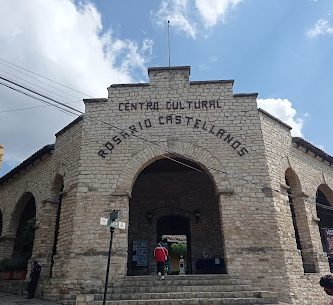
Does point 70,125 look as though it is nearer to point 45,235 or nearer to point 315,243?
point 45,235

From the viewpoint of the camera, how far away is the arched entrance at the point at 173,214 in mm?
12719

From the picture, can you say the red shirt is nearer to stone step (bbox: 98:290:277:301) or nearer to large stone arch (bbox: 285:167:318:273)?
stone step (bbox: 98:290:277:301)

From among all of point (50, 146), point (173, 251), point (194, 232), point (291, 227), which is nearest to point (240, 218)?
point (291, 227)

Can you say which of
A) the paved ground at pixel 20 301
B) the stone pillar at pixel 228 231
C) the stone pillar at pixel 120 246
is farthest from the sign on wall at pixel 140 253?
the stone pillar at pixel 228 231

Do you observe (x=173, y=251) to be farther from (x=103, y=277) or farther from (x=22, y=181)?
(x=103, y=277)

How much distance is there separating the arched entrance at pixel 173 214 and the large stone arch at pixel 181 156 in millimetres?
1815

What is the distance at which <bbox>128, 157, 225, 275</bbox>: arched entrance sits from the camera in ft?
41.7

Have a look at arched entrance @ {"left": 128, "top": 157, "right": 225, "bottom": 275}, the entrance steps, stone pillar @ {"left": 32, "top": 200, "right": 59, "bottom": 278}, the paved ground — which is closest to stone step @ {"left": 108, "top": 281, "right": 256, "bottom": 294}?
the entrance steps

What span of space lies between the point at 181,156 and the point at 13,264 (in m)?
7.20

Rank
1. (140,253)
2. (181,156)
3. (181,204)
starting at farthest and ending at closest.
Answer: (181,204)
(140,253)
(181,156)

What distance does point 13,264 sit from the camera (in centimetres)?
1195

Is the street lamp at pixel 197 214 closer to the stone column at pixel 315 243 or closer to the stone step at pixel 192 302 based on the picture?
the stone column at pixel 315 243

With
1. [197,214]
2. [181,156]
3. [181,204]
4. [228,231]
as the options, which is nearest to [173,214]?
[181,204]

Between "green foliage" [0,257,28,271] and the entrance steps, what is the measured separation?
15.0 ft
